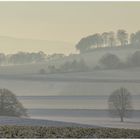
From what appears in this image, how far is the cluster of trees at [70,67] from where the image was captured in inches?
316

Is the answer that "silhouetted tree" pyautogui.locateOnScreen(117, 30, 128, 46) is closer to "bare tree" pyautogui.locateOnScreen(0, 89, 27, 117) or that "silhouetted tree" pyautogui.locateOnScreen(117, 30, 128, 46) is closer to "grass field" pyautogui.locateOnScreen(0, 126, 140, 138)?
"grass field" pyautogui.locateOnScreen(0, 126, 140, 138)

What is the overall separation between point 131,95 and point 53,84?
2.97 ft

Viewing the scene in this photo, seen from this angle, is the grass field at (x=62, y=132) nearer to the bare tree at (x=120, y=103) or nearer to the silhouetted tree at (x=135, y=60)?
the bare tree at (x=120, y=103)

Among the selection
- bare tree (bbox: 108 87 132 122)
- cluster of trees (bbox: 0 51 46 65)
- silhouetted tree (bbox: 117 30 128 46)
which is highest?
silhouetted tree (bbox: 117 30 128 46)

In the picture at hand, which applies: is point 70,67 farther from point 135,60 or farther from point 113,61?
point 135,60

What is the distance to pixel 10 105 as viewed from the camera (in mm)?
7902

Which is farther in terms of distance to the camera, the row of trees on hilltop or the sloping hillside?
the sloping hillside

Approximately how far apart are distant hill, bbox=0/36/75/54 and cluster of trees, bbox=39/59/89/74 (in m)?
0.14

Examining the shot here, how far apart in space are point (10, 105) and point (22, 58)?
0.56m

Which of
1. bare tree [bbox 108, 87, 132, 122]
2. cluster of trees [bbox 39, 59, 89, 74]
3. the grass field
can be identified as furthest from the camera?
cluster of trees [bbox 39, 59, 89, 74]

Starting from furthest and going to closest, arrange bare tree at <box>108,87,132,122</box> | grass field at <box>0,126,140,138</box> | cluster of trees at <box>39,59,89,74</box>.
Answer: cluster of trees at <box>39,59,89,74</box> → bare tree at <box>108,87,132,122</box> → grass field at <box>0,126,140,138</box>

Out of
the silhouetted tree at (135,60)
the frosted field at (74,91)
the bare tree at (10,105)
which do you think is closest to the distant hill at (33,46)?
the frosted field at (74,91)

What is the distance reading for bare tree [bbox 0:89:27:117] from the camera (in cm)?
789

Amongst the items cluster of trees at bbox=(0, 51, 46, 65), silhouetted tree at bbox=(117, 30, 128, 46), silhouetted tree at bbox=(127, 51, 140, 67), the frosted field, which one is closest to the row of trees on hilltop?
silhouetted tree at bbox=(117, 30, 128, 46)
